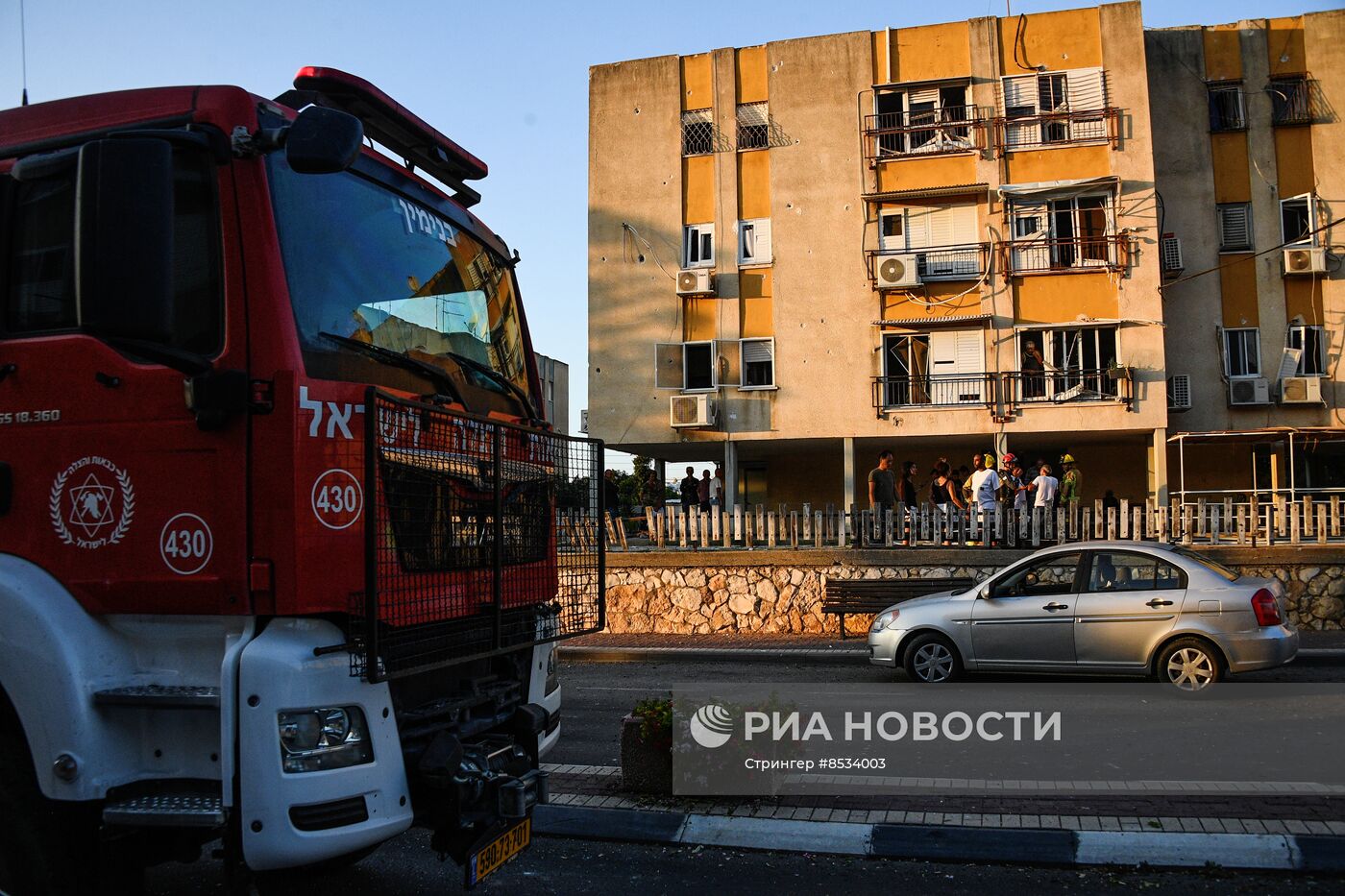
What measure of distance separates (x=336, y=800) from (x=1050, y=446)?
26188 millimetres

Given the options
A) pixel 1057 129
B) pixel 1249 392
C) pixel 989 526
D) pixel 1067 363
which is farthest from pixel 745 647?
pixel 1249 392

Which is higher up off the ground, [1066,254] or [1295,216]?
[1295,216]

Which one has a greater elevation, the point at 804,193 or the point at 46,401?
the point at 804,193

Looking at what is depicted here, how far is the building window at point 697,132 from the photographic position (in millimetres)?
26922

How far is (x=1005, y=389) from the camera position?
81.4ft

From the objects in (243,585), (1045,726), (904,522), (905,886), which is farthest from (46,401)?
(904,522)

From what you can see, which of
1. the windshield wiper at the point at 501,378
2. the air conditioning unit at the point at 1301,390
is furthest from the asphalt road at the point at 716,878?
the air conditioning unit at the point at 1301,390

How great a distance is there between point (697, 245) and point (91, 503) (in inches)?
927

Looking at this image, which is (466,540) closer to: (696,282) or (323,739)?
(323,739)

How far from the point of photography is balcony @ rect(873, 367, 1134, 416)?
2440 cm

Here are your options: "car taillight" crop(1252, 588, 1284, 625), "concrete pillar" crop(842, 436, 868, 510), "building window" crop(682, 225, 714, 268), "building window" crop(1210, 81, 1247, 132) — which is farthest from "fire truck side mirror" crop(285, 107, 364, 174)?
"building window" crop(1210, 81, 1247, 132)

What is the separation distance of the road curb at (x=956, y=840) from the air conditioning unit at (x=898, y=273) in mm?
20175

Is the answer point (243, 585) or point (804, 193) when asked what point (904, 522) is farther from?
point (243, 585)

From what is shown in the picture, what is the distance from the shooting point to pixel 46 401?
13.8ft
